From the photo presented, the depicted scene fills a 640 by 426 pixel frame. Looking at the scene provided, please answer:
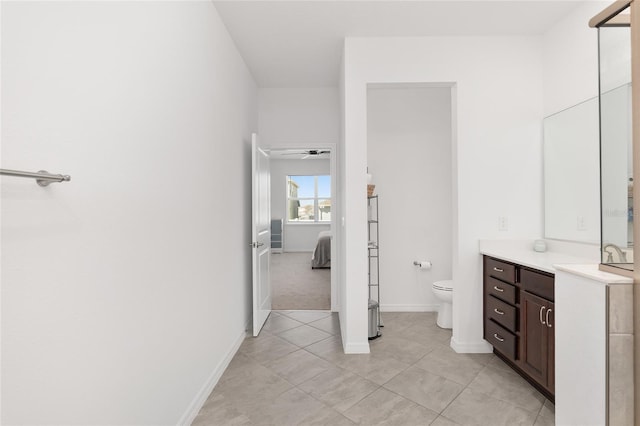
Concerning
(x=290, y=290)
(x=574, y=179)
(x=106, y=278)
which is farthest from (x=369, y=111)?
(x=106, y=278)

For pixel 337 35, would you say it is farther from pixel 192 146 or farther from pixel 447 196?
pixel 447 196

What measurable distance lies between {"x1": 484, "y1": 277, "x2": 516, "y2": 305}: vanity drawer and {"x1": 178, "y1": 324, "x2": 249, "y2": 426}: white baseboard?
89.5 inches

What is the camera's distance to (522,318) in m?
2.38

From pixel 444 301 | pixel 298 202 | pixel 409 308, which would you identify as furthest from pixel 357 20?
pixel 298 202

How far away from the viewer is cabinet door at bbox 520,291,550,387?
84.4 inches

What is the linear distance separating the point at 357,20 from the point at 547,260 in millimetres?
2348

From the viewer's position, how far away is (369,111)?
4020 mm

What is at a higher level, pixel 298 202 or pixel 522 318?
pixel 298 202

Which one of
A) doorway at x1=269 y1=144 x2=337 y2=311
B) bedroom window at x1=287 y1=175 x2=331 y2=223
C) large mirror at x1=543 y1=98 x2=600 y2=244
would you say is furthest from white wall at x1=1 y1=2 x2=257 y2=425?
bedroom window at x1=287 y1=175 x2=331 y2=223

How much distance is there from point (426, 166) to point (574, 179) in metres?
1.63

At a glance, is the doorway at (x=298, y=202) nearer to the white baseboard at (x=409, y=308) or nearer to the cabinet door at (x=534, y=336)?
the white baseboard at (x=409, y=308)

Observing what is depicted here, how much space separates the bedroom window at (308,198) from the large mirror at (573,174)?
693 centimetres

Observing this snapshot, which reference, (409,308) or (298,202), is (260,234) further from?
(298,202)

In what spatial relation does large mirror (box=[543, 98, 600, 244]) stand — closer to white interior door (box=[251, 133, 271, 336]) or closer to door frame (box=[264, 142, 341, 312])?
door frame (box=[264, 142, 341, 312])
